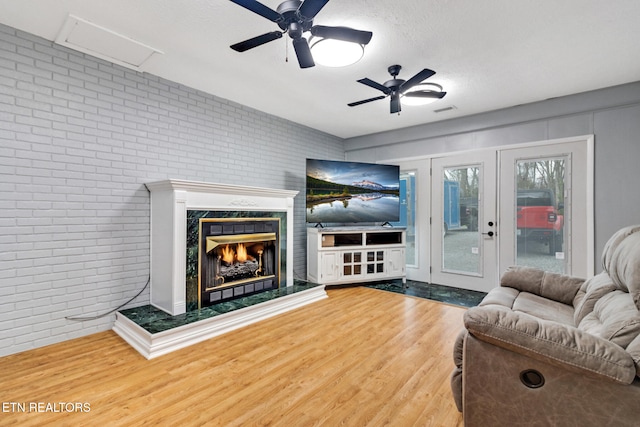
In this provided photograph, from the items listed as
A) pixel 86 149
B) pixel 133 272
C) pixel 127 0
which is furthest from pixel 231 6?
pixel 133 272

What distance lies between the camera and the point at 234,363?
7.37 feet

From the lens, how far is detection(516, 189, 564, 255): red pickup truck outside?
12.1ft

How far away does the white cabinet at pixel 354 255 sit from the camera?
171 inches

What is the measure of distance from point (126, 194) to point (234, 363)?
1.99 meters

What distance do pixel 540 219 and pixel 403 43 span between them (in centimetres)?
297

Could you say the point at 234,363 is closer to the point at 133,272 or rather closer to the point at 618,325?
the point at 133,272

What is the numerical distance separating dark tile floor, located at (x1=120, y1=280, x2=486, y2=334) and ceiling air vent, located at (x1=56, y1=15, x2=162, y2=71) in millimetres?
2430

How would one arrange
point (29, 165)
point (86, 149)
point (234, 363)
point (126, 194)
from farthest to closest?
point (126, 194), point (86, 149), point (29, 165), point (234, 363)

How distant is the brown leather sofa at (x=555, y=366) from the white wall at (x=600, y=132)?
90.5 inches

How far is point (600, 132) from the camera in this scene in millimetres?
3348

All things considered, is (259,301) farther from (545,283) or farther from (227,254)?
(545,283)

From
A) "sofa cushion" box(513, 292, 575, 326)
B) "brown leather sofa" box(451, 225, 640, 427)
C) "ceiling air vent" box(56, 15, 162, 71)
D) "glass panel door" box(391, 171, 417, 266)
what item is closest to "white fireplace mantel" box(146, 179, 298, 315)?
"ceiling air vent" box(56, 15, 162, 71)

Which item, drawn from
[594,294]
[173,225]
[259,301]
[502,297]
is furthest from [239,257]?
[594,294]

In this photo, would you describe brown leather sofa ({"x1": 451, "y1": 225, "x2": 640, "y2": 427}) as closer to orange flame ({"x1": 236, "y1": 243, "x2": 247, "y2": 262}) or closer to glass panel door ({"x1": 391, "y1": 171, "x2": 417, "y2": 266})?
orange flame ({"x1": 236, "y1": 243, "x2": 247, "y2": 262})
